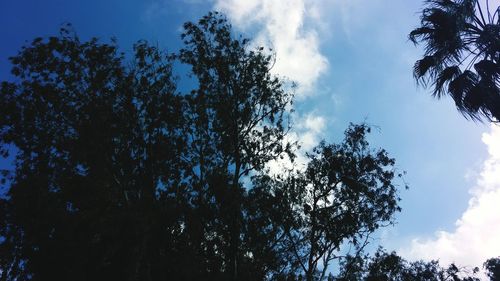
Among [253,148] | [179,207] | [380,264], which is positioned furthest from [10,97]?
[380,264]

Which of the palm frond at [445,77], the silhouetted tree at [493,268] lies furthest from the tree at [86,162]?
the silhouetted tree at [493,268]

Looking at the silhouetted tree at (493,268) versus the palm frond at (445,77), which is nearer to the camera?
the palm frond at (445,77)

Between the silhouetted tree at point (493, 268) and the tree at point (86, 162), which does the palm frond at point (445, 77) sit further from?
the silhouetted tree at point (493, 268)

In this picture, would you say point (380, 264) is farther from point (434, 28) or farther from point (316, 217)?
point (434, 28)

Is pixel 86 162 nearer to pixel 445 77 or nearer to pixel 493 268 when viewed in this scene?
pixel 445 77

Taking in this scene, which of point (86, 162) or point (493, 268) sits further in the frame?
point (493, 268)

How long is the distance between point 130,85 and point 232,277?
10.8m

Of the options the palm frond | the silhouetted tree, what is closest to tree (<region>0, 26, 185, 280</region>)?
the palm frond

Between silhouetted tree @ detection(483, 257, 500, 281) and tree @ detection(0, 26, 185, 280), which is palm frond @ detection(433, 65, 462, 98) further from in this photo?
silhouetted tree @ detection(483, 257, 500, 281)

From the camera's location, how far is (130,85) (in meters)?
17.6

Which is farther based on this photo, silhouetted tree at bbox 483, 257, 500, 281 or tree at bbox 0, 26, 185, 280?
silhouetted tree at bbox 483, 257, 500, 281

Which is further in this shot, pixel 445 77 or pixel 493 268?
pixel 493 268

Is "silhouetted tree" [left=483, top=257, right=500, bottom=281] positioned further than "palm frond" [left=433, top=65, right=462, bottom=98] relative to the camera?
Yes

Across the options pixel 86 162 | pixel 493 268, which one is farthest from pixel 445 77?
pixel 493 268
